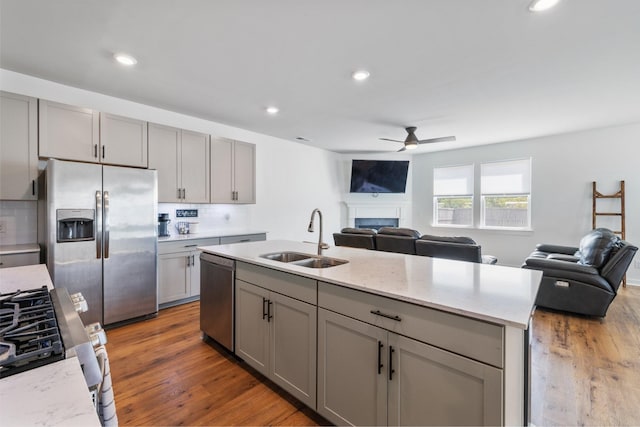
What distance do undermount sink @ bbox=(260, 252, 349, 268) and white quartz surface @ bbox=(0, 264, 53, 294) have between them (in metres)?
1.30

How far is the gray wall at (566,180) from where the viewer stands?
15.1 ft

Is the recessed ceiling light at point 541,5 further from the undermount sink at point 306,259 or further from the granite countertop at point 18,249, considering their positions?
the granite countertop at point 18,249

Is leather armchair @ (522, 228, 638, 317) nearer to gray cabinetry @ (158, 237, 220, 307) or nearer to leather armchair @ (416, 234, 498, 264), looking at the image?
leather armchair @ (416, 234, 498, 264)

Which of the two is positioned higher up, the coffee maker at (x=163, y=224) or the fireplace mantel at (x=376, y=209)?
the fireplace mantel at (x=376, y=209)

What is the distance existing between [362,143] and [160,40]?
13.5 ft

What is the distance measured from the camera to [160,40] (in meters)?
2.25

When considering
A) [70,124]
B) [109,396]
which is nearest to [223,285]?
[109,396]

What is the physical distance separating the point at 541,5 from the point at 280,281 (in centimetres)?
244

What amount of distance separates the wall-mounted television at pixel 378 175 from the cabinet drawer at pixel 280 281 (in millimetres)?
4764

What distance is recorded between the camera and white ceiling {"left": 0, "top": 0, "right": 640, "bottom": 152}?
6.28 ft

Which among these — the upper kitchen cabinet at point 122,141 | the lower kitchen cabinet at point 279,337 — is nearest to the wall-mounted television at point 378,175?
the upper kitchen cabinet at point 122,141

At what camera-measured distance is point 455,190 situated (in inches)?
252

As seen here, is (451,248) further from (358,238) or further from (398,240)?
(358,238)

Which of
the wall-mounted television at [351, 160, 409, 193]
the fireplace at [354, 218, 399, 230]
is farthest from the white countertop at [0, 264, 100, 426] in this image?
the fireplace at [354, 218, 399, 230]
